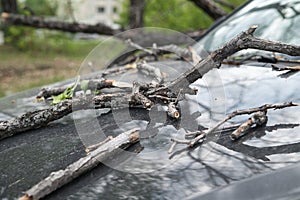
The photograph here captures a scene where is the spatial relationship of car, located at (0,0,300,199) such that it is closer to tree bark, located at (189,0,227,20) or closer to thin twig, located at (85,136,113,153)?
thin twig, located at (85,136,113,153)

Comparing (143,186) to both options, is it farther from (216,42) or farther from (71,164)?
(216,42)

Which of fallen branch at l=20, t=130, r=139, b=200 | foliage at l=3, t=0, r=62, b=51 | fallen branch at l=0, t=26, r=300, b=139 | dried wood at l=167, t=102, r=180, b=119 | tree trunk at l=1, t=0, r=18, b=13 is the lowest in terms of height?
fallen branch at l=20, t=130, r=139, b=200

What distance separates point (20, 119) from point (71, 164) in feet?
1.83

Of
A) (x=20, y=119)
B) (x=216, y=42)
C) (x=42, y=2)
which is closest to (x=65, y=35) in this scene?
(x=42, y=2)

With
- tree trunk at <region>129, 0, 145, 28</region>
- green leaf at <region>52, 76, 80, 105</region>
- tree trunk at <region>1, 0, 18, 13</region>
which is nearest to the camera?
green leaf at <region>52, 76, 80, 105</region>

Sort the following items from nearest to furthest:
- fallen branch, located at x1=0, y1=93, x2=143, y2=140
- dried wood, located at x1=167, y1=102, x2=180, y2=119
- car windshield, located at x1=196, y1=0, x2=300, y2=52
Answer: dried wood, located at x1=167, y1=102, x2=180, y2=119 < fallen branch, located at x1=0, y1=93, x2=143, y2=140 < car windshield, located at x1=196, y1=0, x2=300, y2=52

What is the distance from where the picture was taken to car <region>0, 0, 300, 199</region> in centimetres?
139

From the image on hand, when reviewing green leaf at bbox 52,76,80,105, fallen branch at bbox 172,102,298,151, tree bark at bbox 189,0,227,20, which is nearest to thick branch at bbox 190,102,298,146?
fallen branch at bbox 172,102,298,151

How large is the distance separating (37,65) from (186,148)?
1163 centimetres

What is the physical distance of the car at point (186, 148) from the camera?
139 centimetres

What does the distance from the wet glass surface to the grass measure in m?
7.14

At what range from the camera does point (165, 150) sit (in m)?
1.65

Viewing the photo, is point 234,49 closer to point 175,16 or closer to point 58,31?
point 175,16

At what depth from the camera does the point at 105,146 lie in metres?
1.62
